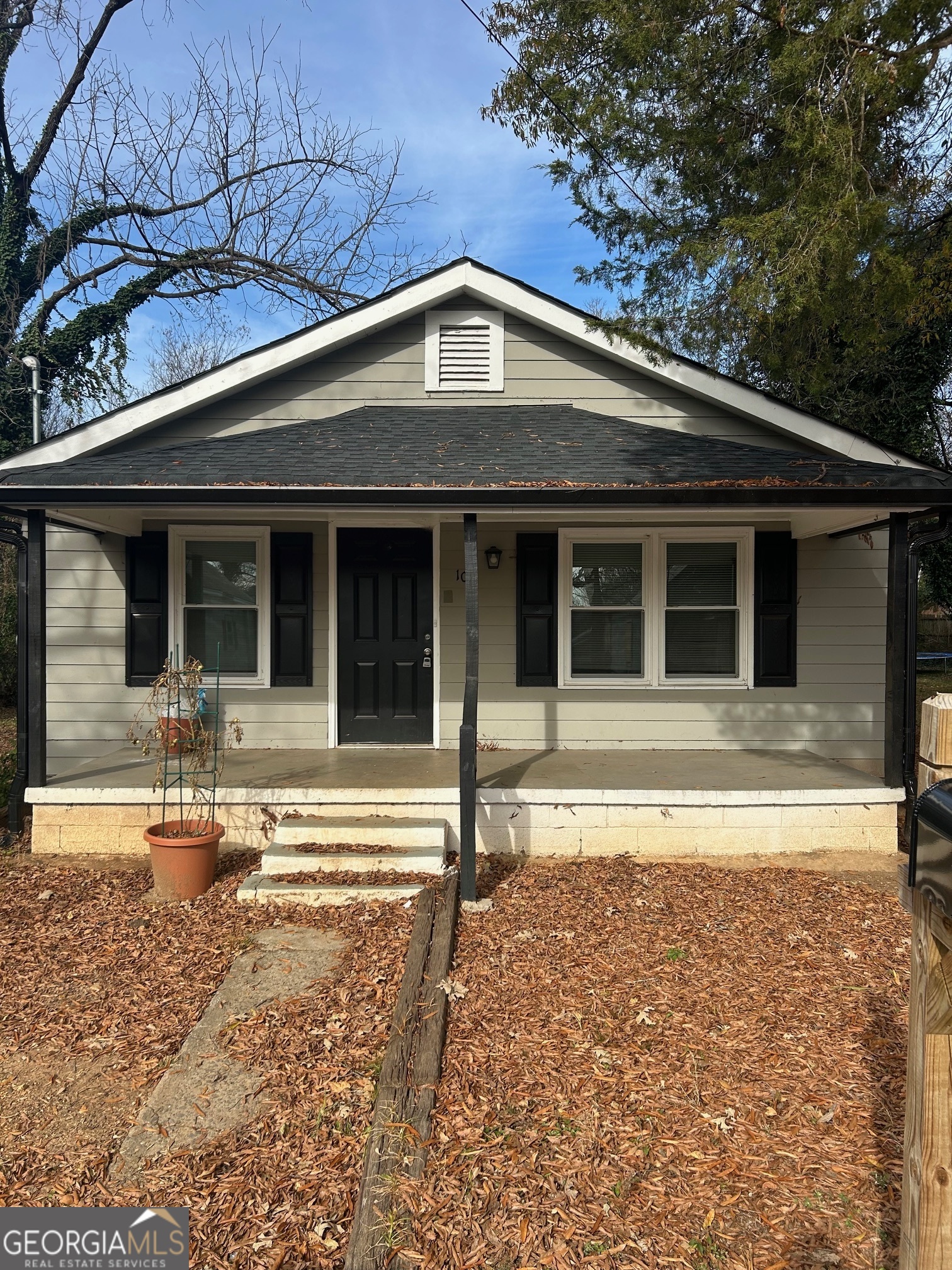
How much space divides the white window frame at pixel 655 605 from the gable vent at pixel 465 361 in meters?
1.81

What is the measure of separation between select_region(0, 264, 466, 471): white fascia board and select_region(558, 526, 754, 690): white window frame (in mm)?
2588

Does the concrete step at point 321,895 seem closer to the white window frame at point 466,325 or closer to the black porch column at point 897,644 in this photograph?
the black porch column at point 897,644

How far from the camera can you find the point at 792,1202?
7.97 feet

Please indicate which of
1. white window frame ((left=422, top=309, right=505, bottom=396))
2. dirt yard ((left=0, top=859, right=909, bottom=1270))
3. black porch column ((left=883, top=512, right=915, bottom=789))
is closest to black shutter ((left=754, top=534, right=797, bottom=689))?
black porch column ((left=883, top=512, right=915, bottom=789))

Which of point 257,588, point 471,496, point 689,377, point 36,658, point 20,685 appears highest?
point 689,377

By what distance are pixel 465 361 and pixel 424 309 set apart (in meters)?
0.61

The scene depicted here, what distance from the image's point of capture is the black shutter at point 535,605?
7023mm

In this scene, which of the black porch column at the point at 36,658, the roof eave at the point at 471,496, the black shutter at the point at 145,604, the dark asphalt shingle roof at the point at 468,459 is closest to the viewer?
the roof eave at the point at 471,496

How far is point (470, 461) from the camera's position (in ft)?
19.3

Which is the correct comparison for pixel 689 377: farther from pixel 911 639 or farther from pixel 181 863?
pixel 181 863

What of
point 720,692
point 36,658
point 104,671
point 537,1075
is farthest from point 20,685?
point 720,692

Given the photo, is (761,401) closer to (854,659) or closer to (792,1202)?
(854,659)

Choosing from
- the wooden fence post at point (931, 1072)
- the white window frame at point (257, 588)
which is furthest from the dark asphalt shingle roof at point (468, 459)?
the wooden fence post at point (931, 1072)

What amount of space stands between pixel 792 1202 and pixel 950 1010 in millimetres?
1555
